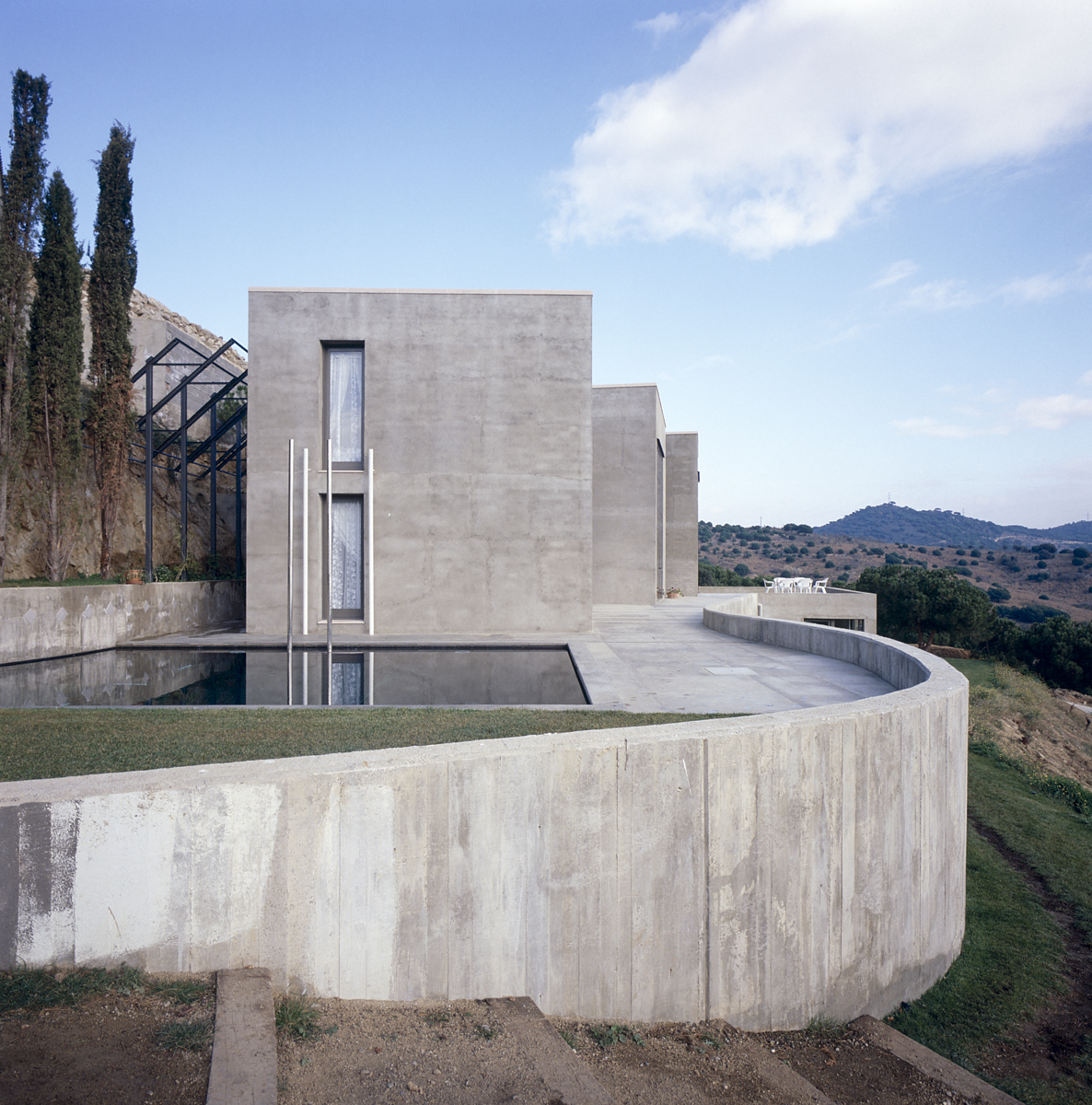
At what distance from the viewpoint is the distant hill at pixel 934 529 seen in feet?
470

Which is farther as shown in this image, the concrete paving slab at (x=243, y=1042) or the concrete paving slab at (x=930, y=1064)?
the concrete paving slab at (x=930, y=1064)

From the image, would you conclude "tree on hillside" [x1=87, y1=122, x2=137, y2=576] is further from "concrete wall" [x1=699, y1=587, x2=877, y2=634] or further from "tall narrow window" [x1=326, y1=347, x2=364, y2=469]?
"concrete wall" [x1=699, y1=587, x2=877, y2=634]

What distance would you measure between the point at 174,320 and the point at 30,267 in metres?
21.0

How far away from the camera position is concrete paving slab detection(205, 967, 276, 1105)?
1982 mm

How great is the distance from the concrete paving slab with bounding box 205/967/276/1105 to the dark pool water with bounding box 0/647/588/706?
4650 mm

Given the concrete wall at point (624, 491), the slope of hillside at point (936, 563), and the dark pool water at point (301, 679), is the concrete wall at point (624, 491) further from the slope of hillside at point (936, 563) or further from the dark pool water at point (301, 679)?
the slope of hillside at point (936, 563)

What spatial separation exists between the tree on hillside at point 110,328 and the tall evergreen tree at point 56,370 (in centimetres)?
131

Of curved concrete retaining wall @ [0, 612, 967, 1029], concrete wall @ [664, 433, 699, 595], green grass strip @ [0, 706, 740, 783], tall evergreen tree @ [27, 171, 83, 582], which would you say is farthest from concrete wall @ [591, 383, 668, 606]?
curved concrete retaining wall @ [0, 612, 967, 1029]

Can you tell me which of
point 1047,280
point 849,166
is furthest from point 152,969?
point 1047,280

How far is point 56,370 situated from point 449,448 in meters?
7.15

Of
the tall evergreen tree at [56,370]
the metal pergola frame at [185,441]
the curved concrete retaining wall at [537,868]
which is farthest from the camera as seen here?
the metal pergola frame at [185,441]

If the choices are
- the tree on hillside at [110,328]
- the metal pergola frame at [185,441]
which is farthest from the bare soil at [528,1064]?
the tree on hillside at [110,328]

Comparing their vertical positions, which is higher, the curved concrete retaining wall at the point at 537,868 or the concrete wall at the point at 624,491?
the concrete wall at the point at 624,491

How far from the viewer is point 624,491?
22.6 metres
